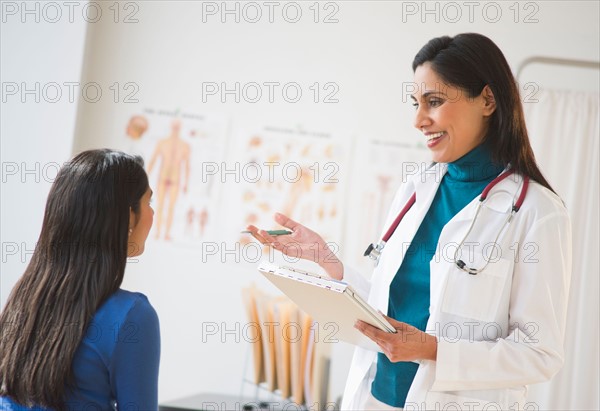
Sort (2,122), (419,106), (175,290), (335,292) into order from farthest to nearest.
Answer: (175,290), (2,122), (419,106), (335,292)

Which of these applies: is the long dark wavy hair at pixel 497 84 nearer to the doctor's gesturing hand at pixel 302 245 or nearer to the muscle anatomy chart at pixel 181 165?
the doctor's gesturing hand at pixel 302 245

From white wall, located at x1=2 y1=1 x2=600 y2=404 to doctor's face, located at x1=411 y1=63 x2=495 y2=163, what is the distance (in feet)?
5.06

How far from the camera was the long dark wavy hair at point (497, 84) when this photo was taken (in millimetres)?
1566

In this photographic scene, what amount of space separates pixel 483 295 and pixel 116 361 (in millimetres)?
782

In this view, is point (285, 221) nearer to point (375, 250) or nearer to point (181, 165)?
point (375, 250)

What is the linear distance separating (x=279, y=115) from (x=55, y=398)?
2223mm

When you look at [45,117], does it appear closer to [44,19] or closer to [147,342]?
[44,19]

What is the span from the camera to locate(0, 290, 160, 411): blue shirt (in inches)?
46.9

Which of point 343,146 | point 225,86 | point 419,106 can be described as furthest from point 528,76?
point 419,106

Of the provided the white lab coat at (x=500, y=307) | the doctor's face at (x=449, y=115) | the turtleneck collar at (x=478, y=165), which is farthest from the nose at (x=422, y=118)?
the white lab coat at (x=500, y=307)

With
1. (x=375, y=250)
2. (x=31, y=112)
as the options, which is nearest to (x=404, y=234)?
(x=375, y=250)

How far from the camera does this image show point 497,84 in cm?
156

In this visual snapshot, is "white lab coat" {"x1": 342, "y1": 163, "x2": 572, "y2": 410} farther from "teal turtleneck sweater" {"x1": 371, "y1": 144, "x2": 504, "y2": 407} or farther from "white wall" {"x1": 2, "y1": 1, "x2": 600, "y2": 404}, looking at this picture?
"white wall" {"x1": 2, "y1": 1, "x2": 600, "y2": 404}

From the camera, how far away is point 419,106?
5.42 ft
